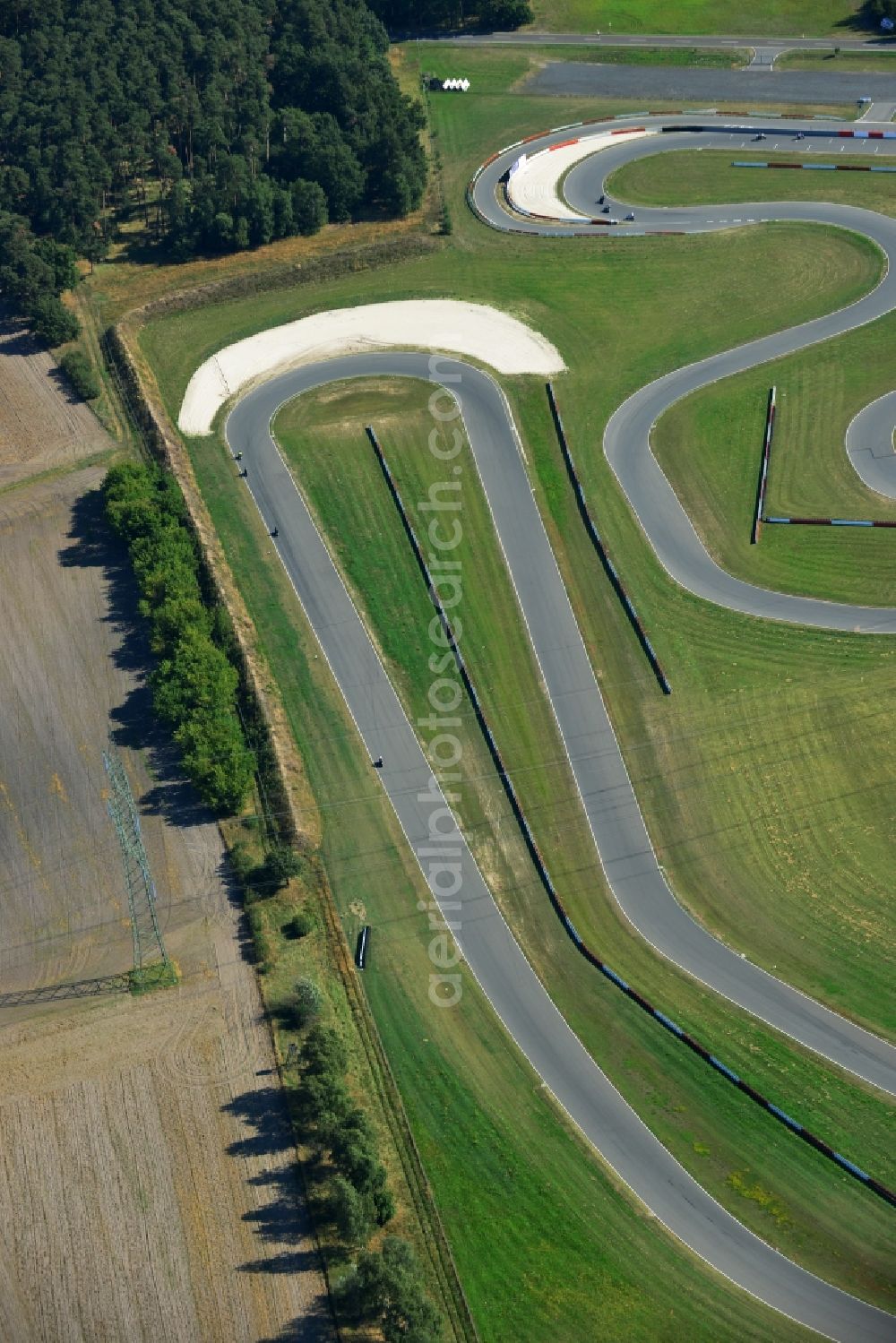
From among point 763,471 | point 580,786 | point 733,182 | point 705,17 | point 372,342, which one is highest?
point 705,17

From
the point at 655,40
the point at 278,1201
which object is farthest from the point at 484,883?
the point at 655,40

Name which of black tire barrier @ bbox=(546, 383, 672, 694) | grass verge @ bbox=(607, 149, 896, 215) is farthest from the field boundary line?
grass verge @ bbox=(607, 149, 896, 215)

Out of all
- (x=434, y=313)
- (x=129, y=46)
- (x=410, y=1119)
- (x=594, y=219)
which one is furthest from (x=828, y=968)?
(x=129, y=46)

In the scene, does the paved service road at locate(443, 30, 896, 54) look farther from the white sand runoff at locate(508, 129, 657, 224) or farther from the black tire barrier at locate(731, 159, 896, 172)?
the black tire barrier at locate(731, 159, 896, 172)

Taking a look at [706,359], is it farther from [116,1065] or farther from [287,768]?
[116,1065]

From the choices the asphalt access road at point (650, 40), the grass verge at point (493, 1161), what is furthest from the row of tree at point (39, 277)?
the asphalt access road at point (650, 40)

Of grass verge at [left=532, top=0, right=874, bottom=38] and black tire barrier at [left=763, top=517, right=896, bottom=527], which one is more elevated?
grass verge at [left=532, top=0, right=874, bottom=38]

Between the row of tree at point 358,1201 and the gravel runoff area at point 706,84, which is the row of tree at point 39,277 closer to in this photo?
the gravel runoff area at point 706,84

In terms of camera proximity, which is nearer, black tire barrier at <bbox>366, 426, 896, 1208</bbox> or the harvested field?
black tire barrier at <bbox>366, 426, 896, 1208</bbox>
